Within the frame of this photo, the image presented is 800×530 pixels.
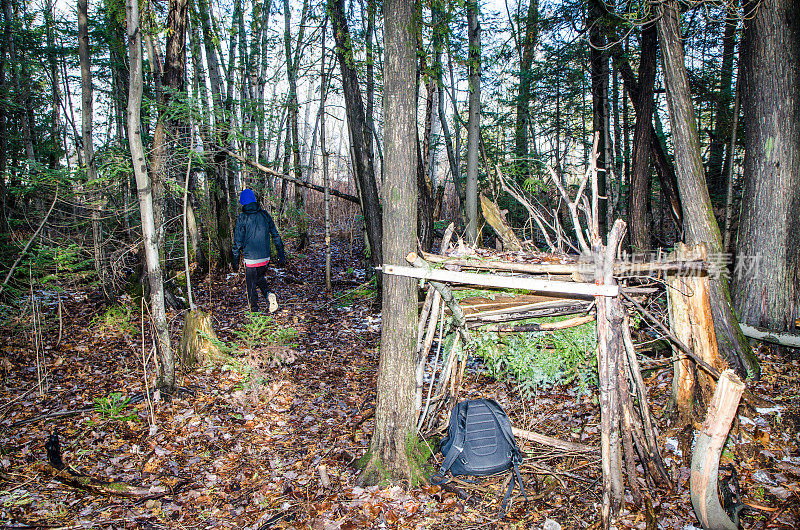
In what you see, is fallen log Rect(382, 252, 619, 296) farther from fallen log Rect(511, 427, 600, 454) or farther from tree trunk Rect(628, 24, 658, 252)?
tree trunk Rect(628, 24, 658, 252)

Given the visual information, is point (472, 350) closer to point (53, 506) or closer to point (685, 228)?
point (685, 228)

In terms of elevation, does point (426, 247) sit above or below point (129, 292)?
above

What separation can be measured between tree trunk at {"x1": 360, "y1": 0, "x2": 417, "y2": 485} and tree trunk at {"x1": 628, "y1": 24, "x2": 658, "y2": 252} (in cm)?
690

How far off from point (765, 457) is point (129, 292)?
10.2 meters

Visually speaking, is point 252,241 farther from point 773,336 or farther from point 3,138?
point 773,336

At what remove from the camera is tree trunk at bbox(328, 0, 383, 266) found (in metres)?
8.15

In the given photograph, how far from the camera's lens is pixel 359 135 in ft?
28.4

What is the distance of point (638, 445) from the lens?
12.1ft

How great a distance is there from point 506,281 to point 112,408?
4.83 m

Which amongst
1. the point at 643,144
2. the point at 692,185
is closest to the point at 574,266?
the point at 692,185

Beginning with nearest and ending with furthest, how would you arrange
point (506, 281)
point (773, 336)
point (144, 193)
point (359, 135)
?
point (506, 281)
point (144, 193)
point (773, 336)
point (359, 135)

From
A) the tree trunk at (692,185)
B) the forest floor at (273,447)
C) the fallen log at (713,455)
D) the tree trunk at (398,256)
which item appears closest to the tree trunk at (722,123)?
the tree trunk at (692,185)

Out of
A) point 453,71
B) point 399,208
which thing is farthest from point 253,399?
point 453,71

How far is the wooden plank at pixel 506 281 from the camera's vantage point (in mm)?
3420
